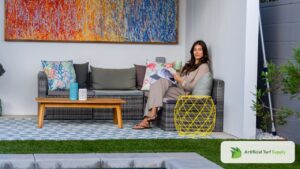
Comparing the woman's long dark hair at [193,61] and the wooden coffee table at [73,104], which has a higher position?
the woman's long dark hair at [193,61]

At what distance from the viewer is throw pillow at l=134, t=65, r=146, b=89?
11.2m

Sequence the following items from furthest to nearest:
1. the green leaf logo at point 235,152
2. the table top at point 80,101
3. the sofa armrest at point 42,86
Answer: the sofa armrest at point 42,86
the table top at point 80,101
the green leaf logo at point 235,152

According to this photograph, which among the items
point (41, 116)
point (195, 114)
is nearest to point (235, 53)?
point (195, 114)

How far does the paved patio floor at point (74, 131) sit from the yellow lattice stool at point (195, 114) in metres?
0.14

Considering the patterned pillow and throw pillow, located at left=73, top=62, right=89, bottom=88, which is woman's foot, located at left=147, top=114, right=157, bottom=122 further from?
throw pillow, located at left=73, top=62, right=89, bottom=88

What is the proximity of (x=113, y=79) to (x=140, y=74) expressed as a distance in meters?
0.46

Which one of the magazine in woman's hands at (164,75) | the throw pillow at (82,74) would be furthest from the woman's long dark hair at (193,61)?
the throw pillow at (82,74)

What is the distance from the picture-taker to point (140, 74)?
37.1 ft

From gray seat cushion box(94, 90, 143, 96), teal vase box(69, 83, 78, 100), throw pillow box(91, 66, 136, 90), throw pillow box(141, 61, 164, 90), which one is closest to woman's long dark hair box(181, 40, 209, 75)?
gray seat cushion box(94, 90, 143, 96)

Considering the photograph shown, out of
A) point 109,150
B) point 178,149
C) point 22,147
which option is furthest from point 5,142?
point 178,149

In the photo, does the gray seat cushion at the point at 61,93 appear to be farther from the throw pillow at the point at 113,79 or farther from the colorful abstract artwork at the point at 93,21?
the colorful abstract artwork at the point at 93,21

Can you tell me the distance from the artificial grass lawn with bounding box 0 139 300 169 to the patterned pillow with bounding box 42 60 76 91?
2590mm

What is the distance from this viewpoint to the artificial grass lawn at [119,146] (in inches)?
292

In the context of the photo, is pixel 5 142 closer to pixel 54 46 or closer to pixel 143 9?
pixel 54 46
